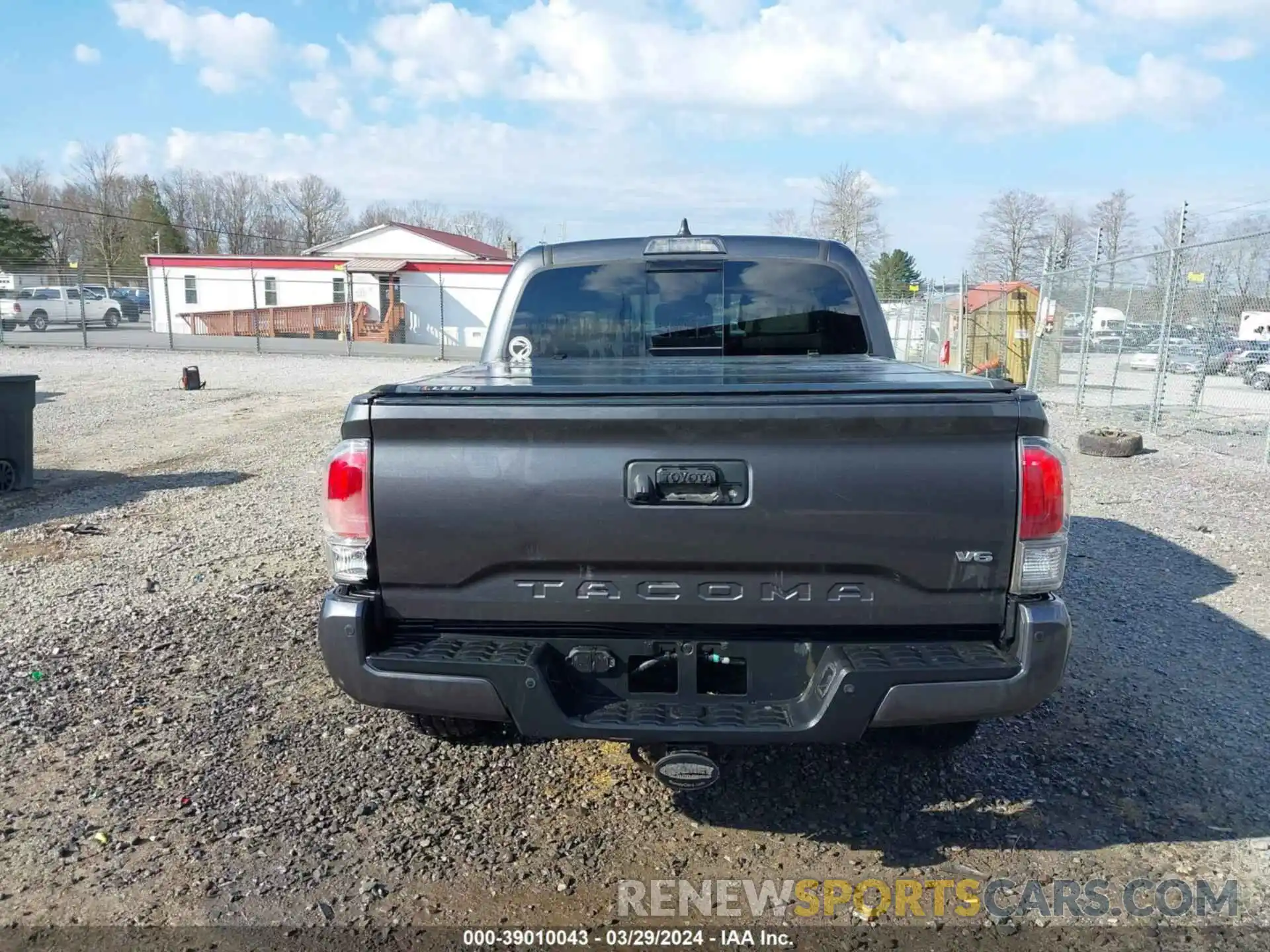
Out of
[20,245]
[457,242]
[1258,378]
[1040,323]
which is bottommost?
[1258,378]

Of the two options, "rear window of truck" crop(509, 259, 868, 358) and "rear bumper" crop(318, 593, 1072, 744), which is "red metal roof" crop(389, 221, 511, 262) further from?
"rear bumper" crop(318, 593, 1072, 744)

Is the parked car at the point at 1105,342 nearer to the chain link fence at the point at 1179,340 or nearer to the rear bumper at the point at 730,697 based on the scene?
the chain link fence at the point at 1179,340

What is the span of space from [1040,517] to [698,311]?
2.30m

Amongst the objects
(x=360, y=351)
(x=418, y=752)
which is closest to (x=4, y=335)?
(x=360, y=351)

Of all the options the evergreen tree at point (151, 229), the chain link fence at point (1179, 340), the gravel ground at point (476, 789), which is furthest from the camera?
the evergreen tree at point (151, 229)

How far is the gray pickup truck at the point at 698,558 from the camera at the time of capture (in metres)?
2.60

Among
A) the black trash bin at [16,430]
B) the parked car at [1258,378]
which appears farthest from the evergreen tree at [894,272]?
the black trash bin at [16,430]

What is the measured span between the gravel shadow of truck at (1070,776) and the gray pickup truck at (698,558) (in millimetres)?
783

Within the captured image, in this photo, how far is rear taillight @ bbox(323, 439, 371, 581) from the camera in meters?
2.71

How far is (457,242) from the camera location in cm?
5119

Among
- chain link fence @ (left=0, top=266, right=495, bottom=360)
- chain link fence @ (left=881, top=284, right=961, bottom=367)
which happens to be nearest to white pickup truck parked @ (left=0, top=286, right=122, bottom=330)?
chain link fence @ (left=0, top=266, right=495, bottom=360)

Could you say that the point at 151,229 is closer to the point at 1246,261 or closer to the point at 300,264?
the point at 300,264

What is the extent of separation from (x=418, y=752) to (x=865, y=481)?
2157 millimetres

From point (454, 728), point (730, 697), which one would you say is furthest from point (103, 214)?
point (730, 697)
